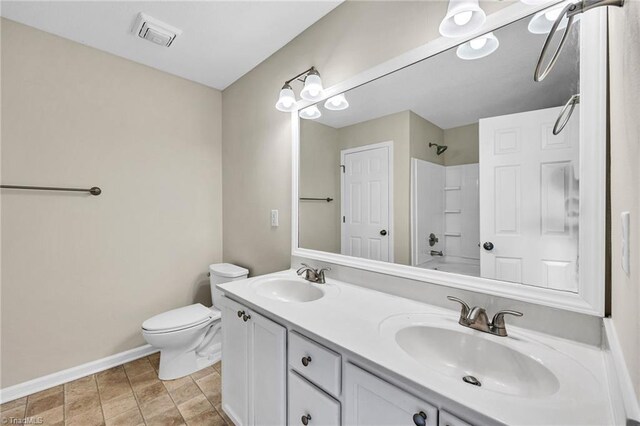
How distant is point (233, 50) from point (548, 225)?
2160mm

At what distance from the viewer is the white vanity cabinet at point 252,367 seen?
110 centimetres

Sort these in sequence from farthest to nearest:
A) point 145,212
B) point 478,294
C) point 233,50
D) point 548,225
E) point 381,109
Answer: point 145,212, point 233,50, point 381,109, point 478,294, point 548,225

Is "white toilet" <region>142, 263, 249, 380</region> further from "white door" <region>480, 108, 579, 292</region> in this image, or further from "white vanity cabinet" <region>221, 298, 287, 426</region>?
"white door" <region>480, 108, 579, 292</region>

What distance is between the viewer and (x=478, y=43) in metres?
1.06

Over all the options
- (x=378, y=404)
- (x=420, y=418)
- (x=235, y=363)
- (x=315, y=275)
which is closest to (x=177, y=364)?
(x=235, y=363)

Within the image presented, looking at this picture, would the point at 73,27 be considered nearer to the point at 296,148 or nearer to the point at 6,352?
the point at 296,148

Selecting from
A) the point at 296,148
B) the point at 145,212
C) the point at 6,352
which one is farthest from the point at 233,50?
the point at 6,352

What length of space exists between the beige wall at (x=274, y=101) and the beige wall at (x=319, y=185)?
0.15 metres

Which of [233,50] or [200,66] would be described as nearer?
[233,50]

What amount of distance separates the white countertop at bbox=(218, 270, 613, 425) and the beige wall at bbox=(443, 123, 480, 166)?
2.02ft

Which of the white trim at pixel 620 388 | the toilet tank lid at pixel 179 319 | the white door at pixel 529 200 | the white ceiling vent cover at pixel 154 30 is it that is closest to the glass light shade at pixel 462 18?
the white door at pixel 529 200

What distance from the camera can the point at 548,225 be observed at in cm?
91

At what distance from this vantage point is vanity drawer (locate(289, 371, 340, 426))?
0.89 m

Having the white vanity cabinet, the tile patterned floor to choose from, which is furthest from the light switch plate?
the tile patterned floor
